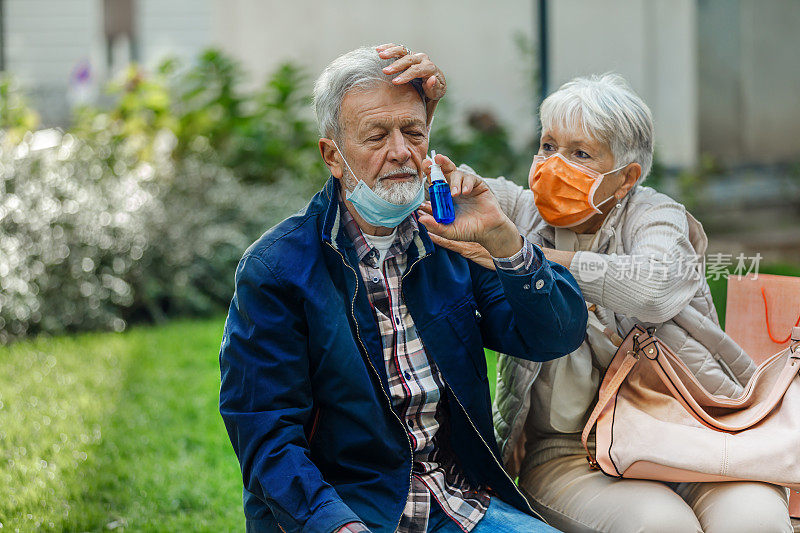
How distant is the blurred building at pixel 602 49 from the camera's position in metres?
8.30

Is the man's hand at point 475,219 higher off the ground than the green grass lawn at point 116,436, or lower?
higher

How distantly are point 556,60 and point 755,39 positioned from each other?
6.41 feet

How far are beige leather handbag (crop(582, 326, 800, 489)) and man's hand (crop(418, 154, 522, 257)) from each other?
1.75 feet

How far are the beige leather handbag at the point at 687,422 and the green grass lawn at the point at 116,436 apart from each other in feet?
1.55

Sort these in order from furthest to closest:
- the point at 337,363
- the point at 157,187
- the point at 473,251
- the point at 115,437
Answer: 1. the point at 157,187
2. the point at 115,437
3. the point at 473,251
4. the point at 337,363

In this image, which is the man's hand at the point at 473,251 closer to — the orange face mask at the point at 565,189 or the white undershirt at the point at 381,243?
the white undershirt at the point at 381,243

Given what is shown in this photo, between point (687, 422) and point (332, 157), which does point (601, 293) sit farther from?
point (332, 157)

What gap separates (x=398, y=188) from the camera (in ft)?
Result: 7.93

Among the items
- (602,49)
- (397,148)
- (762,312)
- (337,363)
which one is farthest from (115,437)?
(602,49)

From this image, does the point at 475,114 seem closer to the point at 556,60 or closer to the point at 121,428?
the point at 556,60

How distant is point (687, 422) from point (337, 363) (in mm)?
982

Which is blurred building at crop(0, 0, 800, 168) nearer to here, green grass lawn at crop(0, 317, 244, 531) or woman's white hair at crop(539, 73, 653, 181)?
green grass lawn at crop(0, 317, 244, 531)

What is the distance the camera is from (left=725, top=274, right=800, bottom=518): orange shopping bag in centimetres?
275

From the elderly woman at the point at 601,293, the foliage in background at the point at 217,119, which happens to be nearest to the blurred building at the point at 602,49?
the foliage in background at the point at 217,119
